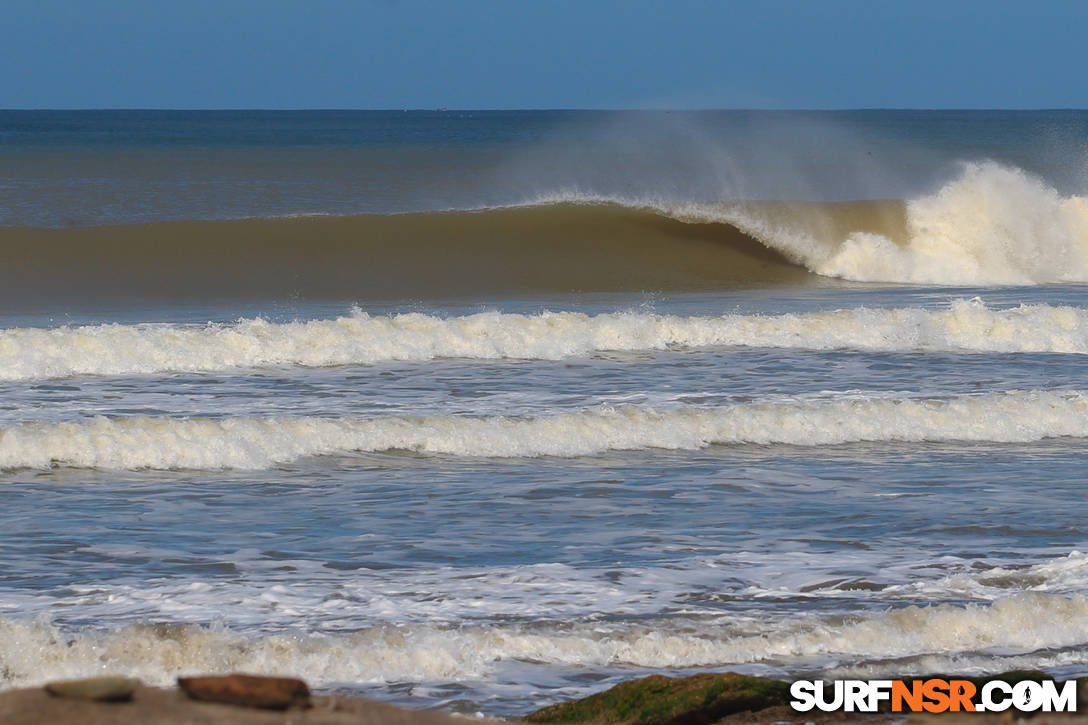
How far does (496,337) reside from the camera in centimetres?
1499

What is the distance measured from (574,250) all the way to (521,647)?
20.4 meters

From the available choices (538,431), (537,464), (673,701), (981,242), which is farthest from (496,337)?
(981,242)

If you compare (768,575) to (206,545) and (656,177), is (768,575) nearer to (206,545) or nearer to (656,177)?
(206,545)

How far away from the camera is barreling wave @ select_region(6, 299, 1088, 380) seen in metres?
13.7

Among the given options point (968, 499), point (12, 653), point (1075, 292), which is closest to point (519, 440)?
point (968, 499)

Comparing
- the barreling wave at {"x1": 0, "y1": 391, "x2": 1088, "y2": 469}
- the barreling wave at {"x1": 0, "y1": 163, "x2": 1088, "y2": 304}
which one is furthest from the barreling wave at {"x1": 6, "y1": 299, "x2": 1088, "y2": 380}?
the barreling wave at {"x1": 0, "y1": 163, "x2": 1088, "y2": 304}

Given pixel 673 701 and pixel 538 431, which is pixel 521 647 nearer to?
pixel 673 701

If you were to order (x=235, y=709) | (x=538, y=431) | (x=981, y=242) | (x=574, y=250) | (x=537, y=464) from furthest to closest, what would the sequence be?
(x=574, y=250)
(x=981, y=242)
(x=538, y=431)
(x=537, y=464)
(x=235, y=709)

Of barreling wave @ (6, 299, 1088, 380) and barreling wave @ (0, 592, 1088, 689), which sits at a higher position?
barreling wave @ (6, 299, 1088, 380)

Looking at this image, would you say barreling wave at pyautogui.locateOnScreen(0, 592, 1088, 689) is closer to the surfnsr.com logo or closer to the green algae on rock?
the surfnsr.com logo

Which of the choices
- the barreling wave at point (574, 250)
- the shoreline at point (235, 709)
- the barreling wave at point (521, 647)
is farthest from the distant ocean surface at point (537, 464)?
the shoreline at point (235, 709)

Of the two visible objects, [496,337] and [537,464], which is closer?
[537,464]

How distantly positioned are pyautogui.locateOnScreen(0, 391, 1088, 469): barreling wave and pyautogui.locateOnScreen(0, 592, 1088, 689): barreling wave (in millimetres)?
4241

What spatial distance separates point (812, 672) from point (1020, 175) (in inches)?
918
